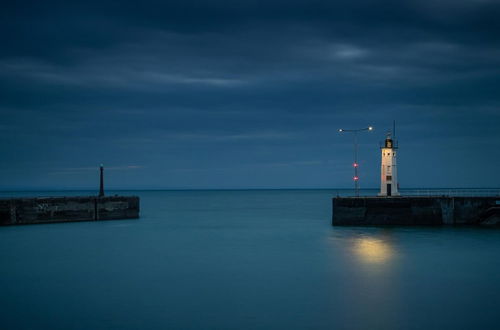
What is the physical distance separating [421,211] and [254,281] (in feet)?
59.9

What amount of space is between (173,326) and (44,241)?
59.7 ft

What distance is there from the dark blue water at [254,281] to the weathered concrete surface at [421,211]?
1187 millimetres

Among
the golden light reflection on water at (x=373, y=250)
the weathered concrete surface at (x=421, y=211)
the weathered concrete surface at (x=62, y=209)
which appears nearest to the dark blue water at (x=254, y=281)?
the golden light reflection on water at (x=373, y=250)

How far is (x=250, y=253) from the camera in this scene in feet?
78.6

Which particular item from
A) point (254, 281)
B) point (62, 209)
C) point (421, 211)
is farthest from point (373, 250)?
point (62, 209)

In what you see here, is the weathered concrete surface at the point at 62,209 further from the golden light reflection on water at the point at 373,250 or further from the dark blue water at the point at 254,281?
the golden light reflection on water at the point at 373,250

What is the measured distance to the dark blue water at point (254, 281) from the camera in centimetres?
1251

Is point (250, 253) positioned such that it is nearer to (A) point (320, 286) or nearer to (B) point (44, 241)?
(A) point (320, 286)

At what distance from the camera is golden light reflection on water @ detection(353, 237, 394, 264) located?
21.4 metres

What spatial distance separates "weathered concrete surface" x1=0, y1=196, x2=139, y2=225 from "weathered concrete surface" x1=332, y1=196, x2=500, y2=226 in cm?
1940

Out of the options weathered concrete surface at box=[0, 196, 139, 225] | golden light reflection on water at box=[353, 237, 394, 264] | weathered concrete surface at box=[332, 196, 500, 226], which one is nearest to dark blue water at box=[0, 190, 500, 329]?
golden light reflection on water at box=[353, 237, 394, 264]

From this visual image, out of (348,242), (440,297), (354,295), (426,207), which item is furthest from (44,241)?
(426,207)

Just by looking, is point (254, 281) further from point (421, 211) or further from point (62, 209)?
point (62, 209)

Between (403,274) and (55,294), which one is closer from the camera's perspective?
(55,294)
